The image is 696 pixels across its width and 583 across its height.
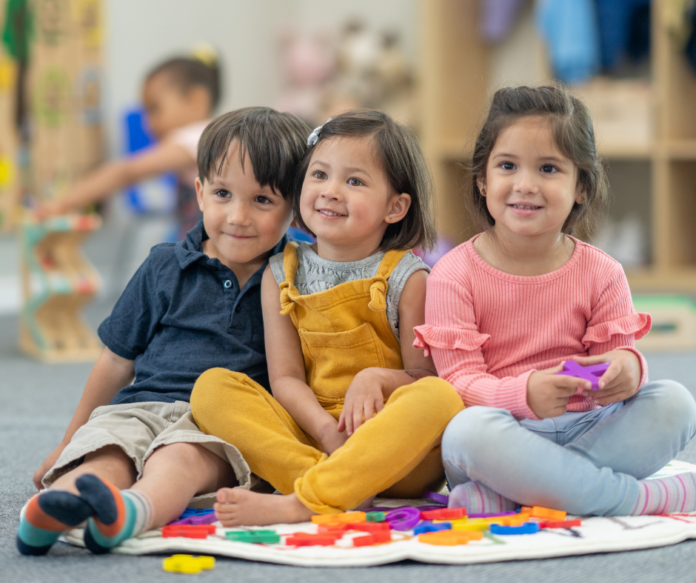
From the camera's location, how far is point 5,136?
3.01 metres

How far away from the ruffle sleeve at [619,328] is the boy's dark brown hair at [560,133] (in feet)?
0.41

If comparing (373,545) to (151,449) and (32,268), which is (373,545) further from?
(32,268)

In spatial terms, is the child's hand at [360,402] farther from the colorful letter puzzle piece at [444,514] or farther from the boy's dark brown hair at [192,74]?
the boy's dark brown hair at [192,74]

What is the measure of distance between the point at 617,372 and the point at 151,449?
0.49 metres

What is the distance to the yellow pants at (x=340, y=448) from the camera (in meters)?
0.87

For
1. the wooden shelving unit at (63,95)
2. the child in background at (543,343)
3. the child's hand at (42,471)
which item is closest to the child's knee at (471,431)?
the child in background at (543,343)

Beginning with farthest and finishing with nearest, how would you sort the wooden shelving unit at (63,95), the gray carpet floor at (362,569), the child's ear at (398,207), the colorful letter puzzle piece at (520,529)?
1. the wooden shelving unit at (63,95)
2. the child's ear at (398,207)
3. the colorful letter puzzle piece at (520,529)
4. the gray carpet floor at (362,569)

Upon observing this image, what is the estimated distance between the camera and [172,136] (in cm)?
269

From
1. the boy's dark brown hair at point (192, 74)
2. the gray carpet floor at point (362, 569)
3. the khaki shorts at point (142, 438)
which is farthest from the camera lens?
the boy's dark brown hair at point (192, 74)

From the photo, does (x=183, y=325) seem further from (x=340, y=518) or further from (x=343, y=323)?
(x=340, y=518)

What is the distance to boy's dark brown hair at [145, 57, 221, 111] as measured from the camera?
278 cm

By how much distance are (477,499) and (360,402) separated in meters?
0.16

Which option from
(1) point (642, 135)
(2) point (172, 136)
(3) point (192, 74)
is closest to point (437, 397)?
(2) point (172, 136)

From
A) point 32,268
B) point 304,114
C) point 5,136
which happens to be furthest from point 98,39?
point 32,268
